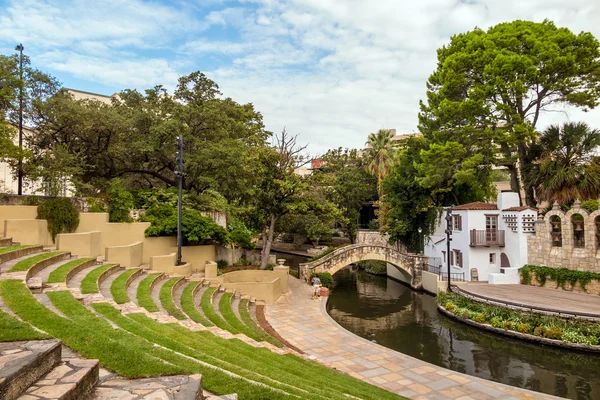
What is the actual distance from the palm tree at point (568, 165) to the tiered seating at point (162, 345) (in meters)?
20.9

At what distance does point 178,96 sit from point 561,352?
85.8 ft

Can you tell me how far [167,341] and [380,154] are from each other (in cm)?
3764

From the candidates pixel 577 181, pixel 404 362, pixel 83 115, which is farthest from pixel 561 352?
pixel 83 115

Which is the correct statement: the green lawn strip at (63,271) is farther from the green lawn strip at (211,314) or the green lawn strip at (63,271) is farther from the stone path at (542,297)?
the stone path at (542,297)

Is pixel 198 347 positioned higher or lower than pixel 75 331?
lower

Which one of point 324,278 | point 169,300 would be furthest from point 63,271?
point 324,278

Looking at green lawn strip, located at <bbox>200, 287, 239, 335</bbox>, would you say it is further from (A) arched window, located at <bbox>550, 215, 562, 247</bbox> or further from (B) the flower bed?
(A) arched window, located at <bbox>550, 215, 562, 247</bbox>

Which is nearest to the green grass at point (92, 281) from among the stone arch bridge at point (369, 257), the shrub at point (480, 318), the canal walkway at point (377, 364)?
the canal walkway at point (377, 364)

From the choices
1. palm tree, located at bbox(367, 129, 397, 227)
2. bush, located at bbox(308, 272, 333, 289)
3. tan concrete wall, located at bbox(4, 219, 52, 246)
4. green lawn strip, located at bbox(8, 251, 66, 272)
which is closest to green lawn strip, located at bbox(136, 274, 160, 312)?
green lawn strip, located at bbox(8, 251, 66, 272)

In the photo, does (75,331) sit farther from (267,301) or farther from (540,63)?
(540,63)

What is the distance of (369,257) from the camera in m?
29.2

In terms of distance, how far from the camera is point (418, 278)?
94.0 ft

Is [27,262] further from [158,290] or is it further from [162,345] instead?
[162,345]

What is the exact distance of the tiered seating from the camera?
220 inches
